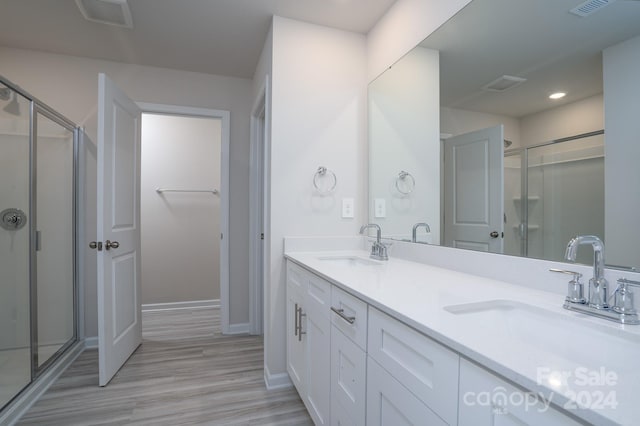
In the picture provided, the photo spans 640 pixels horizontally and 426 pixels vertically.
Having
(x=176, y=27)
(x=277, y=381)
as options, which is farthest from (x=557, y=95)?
(x=176, y=27)

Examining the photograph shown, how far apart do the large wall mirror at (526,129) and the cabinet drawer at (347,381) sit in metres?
0.70

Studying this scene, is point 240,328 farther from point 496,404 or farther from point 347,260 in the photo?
point 496,404

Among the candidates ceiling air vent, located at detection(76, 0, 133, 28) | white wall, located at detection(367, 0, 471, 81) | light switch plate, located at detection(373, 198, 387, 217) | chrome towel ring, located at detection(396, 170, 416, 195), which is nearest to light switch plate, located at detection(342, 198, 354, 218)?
light switch plate, located at detection(373, 198, 387, 217)

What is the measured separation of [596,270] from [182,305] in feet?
12.3

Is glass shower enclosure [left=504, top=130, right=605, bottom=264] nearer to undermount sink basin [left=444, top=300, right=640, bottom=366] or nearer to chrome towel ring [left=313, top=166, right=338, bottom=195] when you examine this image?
undermount sink basin [left=444, top=300, right=640, bottom=366]

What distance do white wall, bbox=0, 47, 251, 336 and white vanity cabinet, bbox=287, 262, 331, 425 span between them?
120cm

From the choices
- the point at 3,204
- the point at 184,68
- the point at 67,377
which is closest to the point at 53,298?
the point at 67,377

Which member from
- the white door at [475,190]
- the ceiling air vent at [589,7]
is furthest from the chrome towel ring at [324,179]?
the ceiling air vent at [589,7]

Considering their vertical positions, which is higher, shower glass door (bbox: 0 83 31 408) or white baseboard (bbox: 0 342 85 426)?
shower glass door (bbox: 0 83 31 408)

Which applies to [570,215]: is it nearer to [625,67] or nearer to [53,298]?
[625,67]

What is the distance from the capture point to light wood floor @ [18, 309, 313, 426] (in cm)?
174

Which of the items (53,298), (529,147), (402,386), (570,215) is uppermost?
(529,147)

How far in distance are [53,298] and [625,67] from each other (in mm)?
3354

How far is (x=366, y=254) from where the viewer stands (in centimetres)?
205
